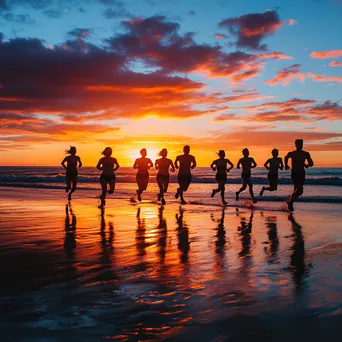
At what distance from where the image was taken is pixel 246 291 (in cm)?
414

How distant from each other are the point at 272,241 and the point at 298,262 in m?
1.84

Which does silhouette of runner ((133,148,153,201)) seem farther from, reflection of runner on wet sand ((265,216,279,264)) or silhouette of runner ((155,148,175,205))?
reflection of runner on wet sand ((265,216,279,264))

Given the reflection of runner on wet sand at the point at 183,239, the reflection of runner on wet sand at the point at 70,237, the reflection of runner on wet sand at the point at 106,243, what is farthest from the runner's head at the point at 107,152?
the reflection of runner on wet sand at the point at 106,243

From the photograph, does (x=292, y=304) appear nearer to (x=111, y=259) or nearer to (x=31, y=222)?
(x=111, y=259)

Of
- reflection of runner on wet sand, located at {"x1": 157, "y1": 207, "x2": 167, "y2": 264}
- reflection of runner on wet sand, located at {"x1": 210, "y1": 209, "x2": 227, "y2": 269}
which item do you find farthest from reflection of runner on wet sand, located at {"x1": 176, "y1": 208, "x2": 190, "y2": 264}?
reflection of runner on wet sand, located at {"x1": 210, "y1": 209, "x2": 227, "y2": 269}

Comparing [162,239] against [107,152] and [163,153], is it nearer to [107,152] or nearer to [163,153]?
[107,152]

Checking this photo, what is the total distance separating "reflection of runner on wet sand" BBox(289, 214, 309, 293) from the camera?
447 centimetres

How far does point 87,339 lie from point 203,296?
1.38 metres

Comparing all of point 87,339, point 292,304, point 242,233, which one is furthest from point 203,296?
point 242,233

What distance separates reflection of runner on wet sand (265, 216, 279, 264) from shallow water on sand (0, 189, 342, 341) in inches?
0.8

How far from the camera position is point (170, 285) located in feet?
14.4

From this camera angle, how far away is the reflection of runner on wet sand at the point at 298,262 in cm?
447

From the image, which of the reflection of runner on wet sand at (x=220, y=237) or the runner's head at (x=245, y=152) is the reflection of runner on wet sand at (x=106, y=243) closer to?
the reflection of runner on wet sand at (x=220, y=237)

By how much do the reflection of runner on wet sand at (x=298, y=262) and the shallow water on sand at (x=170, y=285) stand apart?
0.01m
